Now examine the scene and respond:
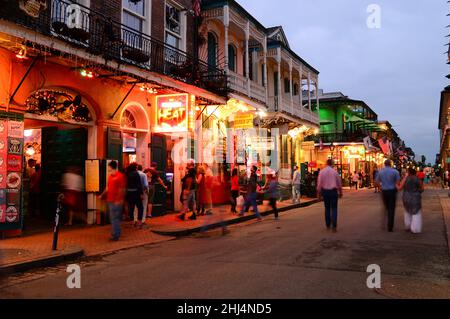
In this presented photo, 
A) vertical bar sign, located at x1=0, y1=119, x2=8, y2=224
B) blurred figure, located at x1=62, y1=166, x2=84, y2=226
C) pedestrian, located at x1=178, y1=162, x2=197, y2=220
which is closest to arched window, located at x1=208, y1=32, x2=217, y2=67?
pedestrian, located at x1=178, y1=162, x2=197, y2=220

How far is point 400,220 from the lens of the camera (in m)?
13.4

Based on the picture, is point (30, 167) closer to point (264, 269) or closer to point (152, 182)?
point (152, 182)

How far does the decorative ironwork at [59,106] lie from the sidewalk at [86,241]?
3200 mm

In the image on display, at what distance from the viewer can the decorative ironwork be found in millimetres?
11430

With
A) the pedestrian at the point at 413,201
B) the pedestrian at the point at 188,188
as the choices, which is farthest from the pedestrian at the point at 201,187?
the pedestrian at the point at 413,201

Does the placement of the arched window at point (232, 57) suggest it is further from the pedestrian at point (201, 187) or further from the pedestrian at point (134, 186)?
the pedestrian at point (134, 186)

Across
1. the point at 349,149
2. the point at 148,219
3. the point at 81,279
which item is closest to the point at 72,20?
the point at 148,219

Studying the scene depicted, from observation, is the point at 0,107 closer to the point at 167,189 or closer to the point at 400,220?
the point at 167,189

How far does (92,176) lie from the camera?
41.3ft

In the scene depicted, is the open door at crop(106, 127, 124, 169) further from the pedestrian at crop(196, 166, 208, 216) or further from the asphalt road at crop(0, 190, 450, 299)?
the asphalt road at crop(0, 190, 450, 299)

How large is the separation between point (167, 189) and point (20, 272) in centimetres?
946

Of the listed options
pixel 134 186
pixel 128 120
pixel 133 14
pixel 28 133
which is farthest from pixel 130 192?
pixel 133 14

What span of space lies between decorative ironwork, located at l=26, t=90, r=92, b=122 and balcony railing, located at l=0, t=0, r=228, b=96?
1.69m
